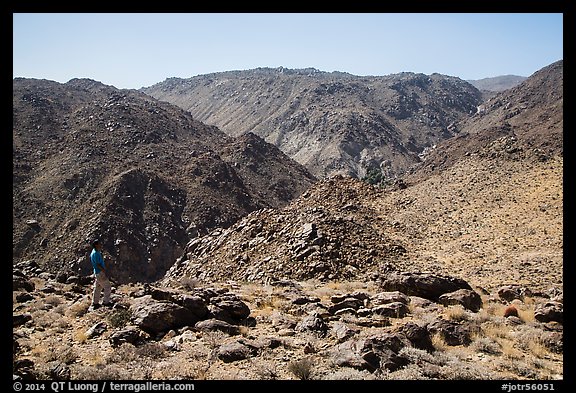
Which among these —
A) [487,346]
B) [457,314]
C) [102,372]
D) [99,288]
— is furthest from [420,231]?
[102,372]

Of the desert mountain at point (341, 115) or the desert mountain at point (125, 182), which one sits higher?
the desert mountain at point (341, 115)

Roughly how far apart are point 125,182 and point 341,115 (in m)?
57.7

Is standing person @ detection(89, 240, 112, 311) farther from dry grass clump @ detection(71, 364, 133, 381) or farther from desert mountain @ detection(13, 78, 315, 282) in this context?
desert mountain @ detection(13, 78, 315, 282)

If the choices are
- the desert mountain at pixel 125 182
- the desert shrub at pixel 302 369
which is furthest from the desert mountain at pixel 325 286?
the desert mountain at pixel 125 182

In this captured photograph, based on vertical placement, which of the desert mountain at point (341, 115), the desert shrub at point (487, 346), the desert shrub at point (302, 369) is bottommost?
the desert shrub at point (487, 346)

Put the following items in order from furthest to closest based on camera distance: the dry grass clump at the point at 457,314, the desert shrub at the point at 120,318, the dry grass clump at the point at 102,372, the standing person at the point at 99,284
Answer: the standing person at the point at 99,284
the dry grass clump at the point at 457,314
the desert shrub at the point at 120,318
the dry grass clump at the point at 102,372

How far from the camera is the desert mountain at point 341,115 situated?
7688cm

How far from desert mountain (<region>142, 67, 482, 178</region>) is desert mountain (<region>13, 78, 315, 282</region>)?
71.3 ft

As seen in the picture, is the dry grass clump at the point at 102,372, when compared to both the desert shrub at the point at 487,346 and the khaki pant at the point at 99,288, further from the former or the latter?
the desert shrub at the point at 487,346

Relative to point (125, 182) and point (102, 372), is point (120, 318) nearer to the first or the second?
point (102, 372)

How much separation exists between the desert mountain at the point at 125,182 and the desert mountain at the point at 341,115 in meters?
21.7

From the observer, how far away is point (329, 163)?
7231 centimetres
